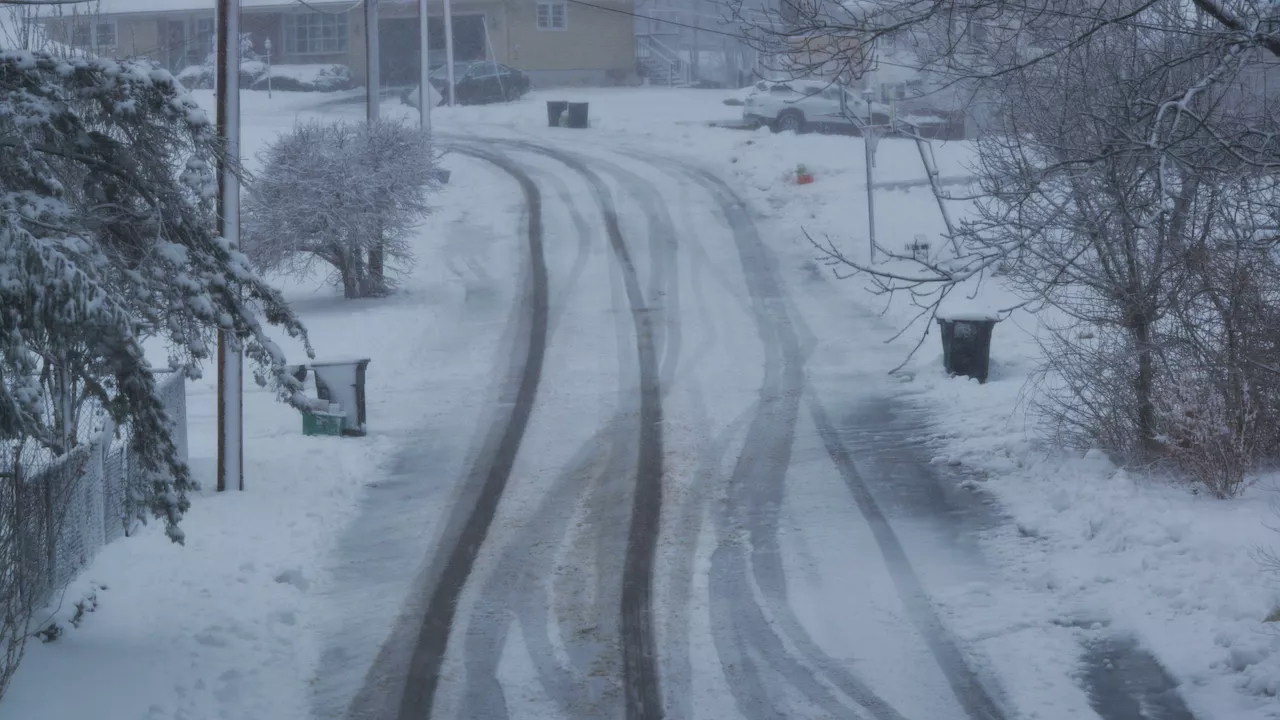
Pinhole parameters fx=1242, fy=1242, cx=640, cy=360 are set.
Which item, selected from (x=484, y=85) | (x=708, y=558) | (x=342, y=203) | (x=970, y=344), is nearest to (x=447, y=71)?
(x=484, y=85)

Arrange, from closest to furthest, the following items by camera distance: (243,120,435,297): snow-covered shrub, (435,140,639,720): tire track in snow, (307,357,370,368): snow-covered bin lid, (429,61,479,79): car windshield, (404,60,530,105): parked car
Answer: (435,140,639,720): tire track in snow < (307,357,370,368): snow-covered bin lid < (243,120,435,297): snow-covered shrub < (404,60,530,105): parked car < (429,61,479,79): car windshield

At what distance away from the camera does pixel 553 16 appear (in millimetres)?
51688

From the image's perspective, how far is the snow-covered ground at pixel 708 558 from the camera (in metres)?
7.33

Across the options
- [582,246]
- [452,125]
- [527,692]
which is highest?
[452,125]

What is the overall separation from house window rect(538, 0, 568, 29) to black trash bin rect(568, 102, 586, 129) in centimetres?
1414

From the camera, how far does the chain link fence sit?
7285mm

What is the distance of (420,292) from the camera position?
2059 centimetres

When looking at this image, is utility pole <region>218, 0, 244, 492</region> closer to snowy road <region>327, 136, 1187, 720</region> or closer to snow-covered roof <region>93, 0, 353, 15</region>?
snowy road <region>327, 136, 1187, 720</region>

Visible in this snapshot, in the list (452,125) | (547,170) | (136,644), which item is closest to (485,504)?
(136,644)

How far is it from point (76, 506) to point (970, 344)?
1010cm

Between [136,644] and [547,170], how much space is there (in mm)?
23713

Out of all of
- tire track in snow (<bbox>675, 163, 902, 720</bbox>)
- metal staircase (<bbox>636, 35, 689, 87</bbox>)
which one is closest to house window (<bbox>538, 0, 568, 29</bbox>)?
metal staircase (<bbox>636, 35, 689, 87</bbox>)

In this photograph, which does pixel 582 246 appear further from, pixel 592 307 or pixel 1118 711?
pixel 1118 711

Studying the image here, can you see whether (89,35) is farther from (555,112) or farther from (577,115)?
(555,112)
